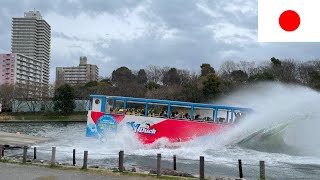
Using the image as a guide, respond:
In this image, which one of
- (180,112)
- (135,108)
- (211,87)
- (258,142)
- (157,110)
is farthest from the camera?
(211,87)

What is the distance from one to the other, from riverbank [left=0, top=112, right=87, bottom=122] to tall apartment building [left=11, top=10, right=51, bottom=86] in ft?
285

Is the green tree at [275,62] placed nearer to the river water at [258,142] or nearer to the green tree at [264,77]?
the green tree at [264,77]

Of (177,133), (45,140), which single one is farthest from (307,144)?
(45,140)

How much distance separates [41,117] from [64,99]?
255 inches

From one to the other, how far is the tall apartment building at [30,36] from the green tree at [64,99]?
91.2m

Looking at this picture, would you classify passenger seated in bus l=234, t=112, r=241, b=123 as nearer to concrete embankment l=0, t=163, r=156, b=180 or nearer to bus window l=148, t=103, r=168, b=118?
bus window l=148, t=103, r=168, b=118

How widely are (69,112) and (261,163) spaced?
69.4 metres

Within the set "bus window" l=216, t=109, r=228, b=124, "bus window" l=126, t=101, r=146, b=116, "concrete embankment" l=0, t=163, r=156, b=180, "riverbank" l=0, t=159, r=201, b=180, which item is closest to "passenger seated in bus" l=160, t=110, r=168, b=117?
"bus window" l=126, t=101, r=146, b=116

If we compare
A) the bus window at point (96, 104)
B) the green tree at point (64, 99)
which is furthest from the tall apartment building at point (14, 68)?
the bus window at point (96, 104)

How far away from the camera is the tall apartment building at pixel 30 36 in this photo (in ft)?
550

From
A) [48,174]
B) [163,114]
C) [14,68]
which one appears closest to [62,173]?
[48,174]

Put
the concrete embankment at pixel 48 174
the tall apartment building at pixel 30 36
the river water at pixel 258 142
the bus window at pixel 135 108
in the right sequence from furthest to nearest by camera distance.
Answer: the tall apartment building at pixel 30 36, the bus window at pixel 135 108, the river water at pixel 258 142, the concrete embankment at pixel 48 174

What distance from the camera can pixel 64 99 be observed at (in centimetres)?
7650

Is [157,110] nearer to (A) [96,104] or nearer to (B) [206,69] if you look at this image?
(A) [96,104]
